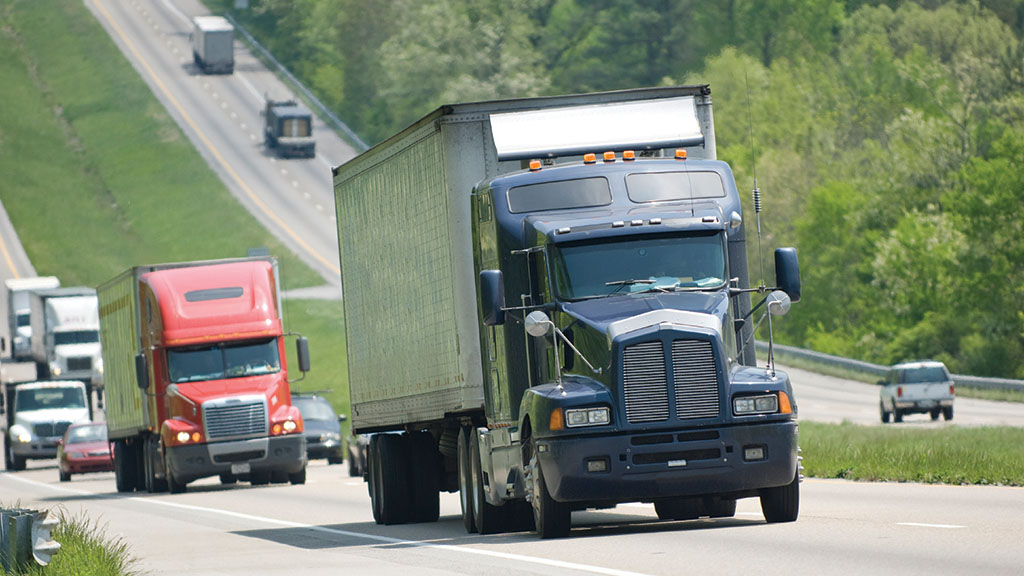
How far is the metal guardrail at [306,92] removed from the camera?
124250 millimetres

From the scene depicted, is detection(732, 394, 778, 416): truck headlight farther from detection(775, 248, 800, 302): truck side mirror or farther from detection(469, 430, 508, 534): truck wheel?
detection(469, 430, 508, 534): truck wheel

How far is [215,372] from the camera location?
36.5 meters

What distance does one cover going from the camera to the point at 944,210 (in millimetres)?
88375

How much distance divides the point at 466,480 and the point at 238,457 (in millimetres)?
16931

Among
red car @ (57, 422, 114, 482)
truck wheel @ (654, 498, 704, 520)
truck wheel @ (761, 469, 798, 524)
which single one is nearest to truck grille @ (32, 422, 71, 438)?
red car @ (57, 422, 114, 482)

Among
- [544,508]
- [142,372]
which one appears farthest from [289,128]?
[544,508]

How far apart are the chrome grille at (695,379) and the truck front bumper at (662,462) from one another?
18 cm

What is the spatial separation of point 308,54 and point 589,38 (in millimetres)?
22786

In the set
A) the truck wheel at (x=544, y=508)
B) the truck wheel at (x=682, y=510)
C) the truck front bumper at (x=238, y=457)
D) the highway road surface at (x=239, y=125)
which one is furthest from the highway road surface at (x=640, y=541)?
the highway road surface at (x=239, y=125)

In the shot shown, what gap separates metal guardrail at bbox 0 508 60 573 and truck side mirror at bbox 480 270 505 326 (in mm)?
3962

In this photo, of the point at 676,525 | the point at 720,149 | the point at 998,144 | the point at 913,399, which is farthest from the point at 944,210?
the point at 676,525

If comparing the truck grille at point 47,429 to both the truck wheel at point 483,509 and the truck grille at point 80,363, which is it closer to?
the truck grille at point 80,363

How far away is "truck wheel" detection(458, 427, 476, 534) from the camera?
65.3 feet

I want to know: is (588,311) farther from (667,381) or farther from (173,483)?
(173,483)
